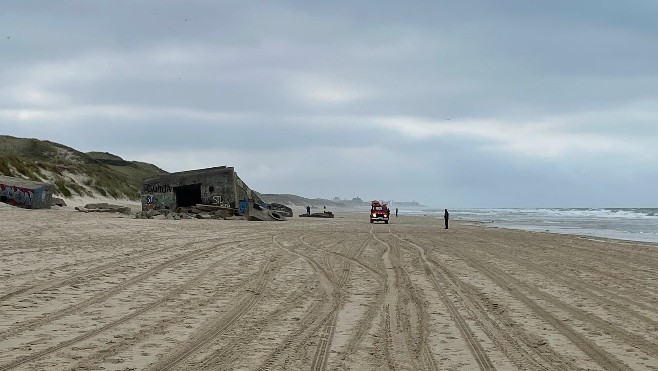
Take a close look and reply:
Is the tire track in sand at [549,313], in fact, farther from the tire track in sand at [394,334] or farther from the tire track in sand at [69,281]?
the tire track in sand at [69,281]

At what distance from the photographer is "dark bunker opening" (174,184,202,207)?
161 ft

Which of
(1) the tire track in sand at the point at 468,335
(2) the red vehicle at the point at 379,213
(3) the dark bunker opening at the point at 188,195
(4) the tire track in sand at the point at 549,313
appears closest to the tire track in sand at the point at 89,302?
(1) the tire track in sand at the point at 468,335

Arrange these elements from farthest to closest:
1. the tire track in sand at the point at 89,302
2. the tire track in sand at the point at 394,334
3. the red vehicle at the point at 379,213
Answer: the red vehicle at the point at 379,213, the tire track in sand at the point at 89,302, the tire track in sand at the point at 394,334

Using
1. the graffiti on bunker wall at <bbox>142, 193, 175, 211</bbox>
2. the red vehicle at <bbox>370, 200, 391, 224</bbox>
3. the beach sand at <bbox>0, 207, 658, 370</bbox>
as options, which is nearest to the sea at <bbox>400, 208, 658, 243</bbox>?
the red vehicle at <bbox>370, 200, 391, 224</bbox>

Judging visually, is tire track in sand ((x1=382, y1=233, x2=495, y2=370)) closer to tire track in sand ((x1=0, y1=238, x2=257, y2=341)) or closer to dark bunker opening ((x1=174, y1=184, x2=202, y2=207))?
tire track in sand ((x1=0, y1=238, x2=257, y2=341))

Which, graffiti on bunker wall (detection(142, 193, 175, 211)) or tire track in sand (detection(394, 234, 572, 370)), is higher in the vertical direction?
graffiti on bunker wall (detection(142, 193, 175, 211))

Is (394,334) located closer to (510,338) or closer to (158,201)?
(510,338)

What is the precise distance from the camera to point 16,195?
40.2 meters

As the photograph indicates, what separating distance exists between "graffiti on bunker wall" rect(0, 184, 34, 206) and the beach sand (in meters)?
25.8

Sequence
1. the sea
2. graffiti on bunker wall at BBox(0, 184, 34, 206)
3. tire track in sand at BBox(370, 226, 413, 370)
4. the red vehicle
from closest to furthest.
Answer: tire track in sand at BBox(370, 226, 413, 370) < the sea < graffiti on bunker wall at BBox(0, 184, 34, 206) < the red vehicle

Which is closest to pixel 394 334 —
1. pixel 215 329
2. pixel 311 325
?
pixel 311 325

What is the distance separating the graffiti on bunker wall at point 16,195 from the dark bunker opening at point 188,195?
37.7 ft

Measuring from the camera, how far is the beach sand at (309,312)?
6453mm

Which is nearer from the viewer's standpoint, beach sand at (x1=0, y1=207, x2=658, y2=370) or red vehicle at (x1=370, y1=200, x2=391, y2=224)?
beach sand at (x1=0, y1=207, x2=658, y2=370)
